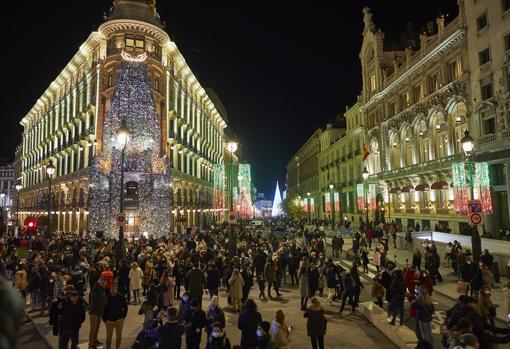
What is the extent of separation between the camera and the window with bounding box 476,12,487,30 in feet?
94.1

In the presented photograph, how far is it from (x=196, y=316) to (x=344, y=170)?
5768 centimetres

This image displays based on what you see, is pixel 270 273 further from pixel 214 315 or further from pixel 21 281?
pixel 21 281

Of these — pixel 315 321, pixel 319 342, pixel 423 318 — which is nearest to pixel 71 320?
pixel 315 321

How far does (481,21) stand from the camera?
2912 cm

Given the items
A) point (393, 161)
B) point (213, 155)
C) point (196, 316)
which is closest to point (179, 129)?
point (213, 155)

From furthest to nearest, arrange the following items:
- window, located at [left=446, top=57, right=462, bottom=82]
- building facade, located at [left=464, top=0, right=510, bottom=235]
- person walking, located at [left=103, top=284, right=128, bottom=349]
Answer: window, located at [left=446, top=57, right=462, bottom=82] → building facade, located at [left=464, top=0, right=510, bottom=235] → person walking, located at [left=103, top=284, right=128, bottom=349]

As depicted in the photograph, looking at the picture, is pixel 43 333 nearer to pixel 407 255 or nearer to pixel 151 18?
pixel 407 255

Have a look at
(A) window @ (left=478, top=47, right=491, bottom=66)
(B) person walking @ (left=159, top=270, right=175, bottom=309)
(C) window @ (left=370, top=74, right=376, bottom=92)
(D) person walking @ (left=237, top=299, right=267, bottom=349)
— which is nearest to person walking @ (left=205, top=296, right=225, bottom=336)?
(D) person walking @ (left=237, top=299, right=267, bottom=349)

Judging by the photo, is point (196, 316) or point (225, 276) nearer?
point (196, 316)

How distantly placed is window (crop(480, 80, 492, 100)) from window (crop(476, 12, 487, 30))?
182 inches

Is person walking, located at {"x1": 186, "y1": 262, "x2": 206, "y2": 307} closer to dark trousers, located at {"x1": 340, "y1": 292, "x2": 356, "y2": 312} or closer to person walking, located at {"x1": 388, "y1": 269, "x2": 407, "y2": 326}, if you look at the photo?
dark trousers, located at {"x1": 340, "y1": 292, "x2": 356, "y2": 312}

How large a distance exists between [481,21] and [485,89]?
5603 mm

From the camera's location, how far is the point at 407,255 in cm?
2403

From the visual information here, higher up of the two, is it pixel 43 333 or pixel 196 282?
pixel 196 282
